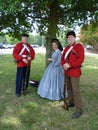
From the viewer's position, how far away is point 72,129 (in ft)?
17.2

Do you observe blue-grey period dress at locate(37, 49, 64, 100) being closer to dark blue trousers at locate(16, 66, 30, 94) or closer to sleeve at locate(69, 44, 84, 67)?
dark blue trousers at locate(16, 66, 30, 94)

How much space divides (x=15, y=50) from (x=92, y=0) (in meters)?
2.59

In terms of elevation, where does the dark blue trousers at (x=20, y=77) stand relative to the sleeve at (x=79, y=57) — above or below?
below

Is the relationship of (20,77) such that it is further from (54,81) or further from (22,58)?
(54,81)

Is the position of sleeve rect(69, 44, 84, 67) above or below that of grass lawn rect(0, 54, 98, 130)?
above

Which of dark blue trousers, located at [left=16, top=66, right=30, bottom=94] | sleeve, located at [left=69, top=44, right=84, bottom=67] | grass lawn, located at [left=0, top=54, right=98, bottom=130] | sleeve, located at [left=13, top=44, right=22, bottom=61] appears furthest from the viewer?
dark blue trousers, located at [left=16, top=66, right=30, bottom=94]

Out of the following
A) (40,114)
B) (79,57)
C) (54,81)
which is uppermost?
(79,57)

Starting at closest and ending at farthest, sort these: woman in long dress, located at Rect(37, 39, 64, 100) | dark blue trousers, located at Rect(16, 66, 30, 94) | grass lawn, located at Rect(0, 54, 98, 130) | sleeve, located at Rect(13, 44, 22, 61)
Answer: grass lawn, located at Rect(0, 54, 98, 130) → woman in long dress, located at Rect(37, 39, 64, 100) → sleeve, located at Rect(13, 44, 22, 61) → dark blue trousers, located at Rect(16, 66, 30, 94)

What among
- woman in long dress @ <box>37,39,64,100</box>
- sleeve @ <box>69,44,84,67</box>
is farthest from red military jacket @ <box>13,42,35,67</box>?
sleeve @ <box>69,44,84,67</box>

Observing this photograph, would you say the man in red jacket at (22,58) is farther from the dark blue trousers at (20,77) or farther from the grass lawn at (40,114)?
the grass lawn at (40,114)

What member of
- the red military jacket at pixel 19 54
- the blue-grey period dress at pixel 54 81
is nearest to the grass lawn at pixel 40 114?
the blue-grey period dress at pixel 54 81

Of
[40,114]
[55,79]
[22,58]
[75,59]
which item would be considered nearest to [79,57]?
[75,59]

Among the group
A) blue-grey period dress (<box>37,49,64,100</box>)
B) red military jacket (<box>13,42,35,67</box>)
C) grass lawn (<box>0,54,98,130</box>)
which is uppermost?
red military jacket (<box>13,42,35,67</box>)

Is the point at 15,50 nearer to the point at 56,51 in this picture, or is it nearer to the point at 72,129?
the point at 56,51
